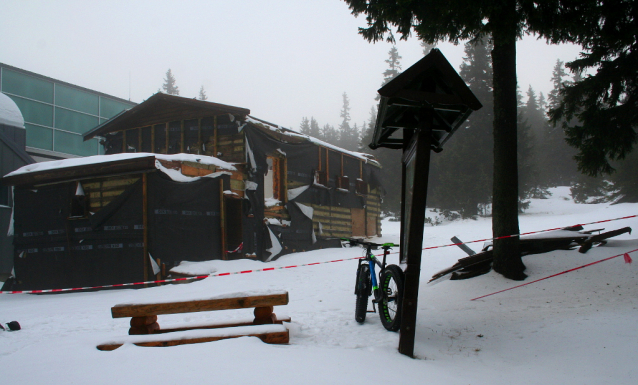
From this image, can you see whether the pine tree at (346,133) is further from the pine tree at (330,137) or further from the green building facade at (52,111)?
the green building facade at (52,111)

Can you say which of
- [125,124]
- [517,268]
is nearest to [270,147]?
[125,124]

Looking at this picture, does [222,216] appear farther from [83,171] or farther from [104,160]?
[83,171]

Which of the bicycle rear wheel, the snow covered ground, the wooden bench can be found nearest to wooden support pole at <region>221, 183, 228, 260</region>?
the snow covered ground

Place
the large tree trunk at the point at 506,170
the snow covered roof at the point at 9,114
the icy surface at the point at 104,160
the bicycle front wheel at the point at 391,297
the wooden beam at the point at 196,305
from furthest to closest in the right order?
1. the snow covered roof at the point at 9,114
2. the icy surface at the point at 104,160
3. the large tree trunk at the point at 506,170
4. the bicycle front wheel at the point at 391,297
5. the wooden beam at the point at 196,305

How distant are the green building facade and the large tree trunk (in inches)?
884

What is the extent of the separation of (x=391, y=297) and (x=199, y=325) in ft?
7.82

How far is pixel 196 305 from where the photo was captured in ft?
15.4

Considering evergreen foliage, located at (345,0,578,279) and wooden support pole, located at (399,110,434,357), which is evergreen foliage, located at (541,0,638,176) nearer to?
evergreen foliage, located at (345,0,578,279)

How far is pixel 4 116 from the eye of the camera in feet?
54.5

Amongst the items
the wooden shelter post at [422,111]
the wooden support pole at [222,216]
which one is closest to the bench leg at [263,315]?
the wooden shelter post at [422,111]

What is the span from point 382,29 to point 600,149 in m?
5.14

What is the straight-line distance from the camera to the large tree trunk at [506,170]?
7.74m

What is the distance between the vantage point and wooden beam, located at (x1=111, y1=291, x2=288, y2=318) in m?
4.61

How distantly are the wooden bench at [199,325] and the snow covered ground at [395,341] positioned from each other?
18cm
